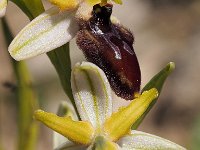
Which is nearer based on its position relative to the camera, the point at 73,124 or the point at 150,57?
the point at 73,124

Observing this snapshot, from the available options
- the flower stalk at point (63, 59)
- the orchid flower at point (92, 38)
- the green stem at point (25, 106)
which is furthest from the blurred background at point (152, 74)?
the orchid flower at point (92, 38)

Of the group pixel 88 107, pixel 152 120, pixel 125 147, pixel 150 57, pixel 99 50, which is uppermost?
pixel 99 50

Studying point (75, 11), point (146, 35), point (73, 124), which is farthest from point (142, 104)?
point (146, 35)

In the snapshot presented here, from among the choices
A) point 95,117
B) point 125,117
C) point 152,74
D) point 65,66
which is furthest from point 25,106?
point 152,74

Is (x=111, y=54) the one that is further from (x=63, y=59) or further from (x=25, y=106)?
(x=25, y=106)

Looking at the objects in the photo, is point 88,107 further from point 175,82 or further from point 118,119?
point 175,82

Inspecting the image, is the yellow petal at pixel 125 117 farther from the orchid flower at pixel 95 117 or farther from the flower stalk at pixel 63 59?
the flower stalk at pixel 63 59

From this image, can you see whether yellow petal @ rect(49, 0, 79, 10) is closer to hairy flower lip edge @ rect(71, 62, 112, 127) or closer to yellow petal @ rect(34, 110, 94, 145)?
hairy flower lip edge @ rect(71, 62, 112, 127)
